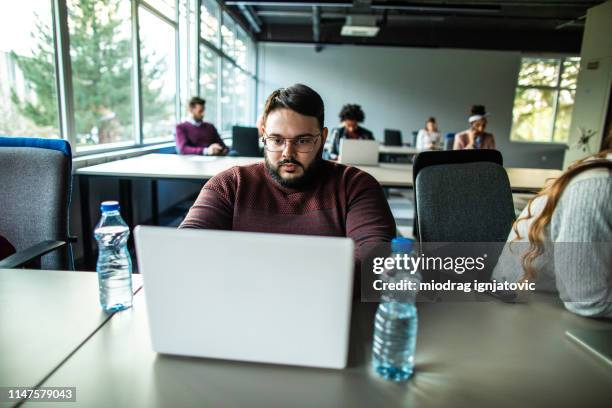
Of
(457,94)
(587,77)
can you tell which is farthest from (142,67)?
(457,94)

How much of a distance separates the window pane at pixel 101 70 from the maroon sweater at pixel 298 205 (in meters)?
2.28

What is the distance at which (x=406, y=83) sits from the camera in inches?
363

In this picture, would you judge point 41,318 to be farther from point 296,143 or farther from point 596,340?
point 596,340

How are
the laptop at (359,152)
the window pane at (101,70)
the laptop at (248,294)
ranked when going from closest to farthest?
the laptop at (248,294), the window pane at (101,70), the laptop at (359,152)

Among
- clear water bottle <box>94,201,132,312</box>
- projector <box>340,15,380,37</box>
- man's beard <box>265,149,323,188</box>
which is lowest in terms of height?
clear water bottle <box>94,201,132,312</box>

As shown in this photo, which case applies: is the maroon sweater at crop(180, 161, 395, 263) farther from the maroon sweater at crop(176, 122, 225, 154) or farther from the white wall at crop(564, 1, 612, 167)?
the white wall at crop(564, 1, 612, 167)

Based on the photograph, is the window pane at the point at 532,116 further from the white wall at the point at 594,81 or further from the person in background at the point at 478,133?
the person in background at the point at 478,133

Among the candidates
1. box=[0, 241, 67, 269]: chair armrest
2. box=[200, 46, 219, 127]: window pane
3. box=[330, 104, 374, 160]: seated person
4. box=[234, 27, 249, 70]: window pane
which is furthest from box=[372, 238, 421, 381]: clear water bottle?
box=[234, 27, 249, 70]: window pane

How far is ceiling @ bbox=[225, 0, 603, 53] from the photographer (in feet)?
25.0

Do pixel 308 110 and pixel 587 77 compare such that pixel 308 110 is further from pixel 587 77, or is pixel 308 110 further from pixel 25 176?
pixel 587 77

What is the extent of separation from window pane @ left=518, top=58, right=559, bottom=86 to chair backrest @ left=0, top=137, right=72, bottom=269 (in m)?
9.95

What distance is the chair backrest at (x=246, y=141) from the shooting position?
468 cm

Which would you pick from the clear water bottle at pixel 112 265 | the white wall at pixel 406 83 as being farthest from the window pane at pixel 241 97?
the clear water bottle at pixel 112 265

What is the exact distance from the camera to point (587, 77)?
5992 mm
